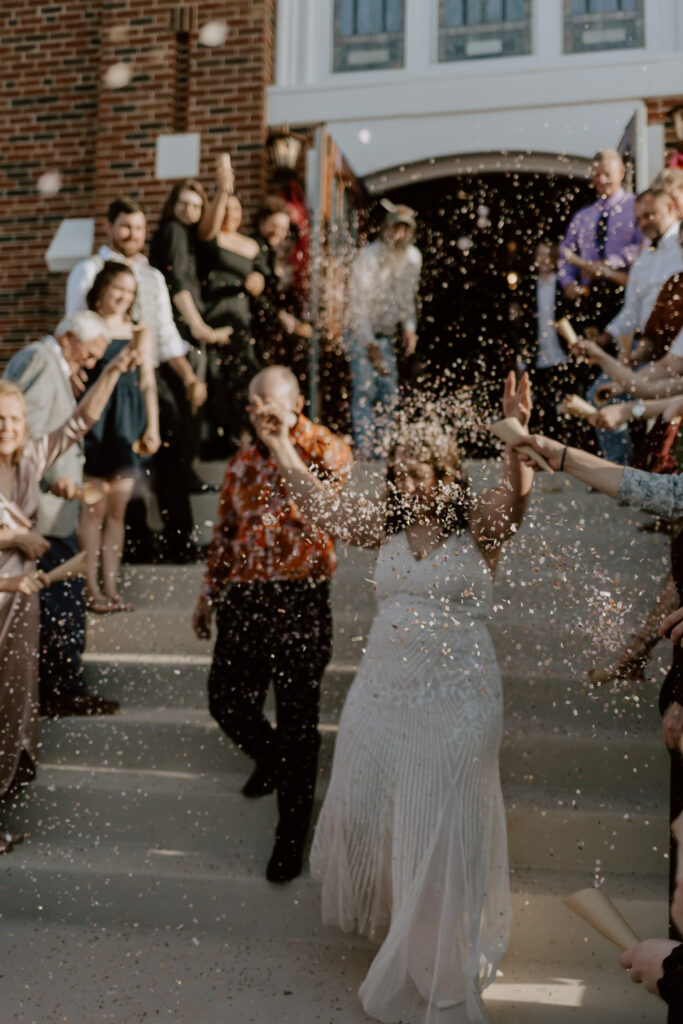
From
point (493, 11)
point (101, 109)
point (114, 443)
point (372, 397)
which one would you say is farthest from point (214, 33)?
point (114, 443)

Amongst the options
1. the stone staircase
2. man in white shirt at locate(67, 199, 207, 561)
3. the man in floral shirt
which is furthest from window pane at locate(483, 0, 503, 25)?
the man in floral shirt

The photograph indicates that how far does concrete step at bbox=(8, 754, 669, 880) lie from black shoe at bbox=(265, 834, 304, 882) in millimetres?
134

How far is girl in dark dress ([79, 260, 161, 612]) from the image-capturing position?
4.27 metres

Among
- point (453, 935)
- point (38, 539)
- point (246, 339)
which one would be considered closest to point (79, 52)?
point (246, 339)

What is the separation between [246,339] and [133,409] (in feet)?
4.24

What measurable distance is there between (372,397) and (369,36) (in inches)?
127

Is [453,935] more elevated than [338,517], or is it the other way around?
[338,517]

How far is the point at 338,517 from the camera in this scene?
253 centimetres

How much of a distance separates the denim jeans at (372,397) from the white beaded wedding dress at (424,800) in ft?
11.4

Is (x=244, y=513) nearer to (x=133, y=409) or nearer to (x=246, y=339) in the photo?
(x=133, y=409)

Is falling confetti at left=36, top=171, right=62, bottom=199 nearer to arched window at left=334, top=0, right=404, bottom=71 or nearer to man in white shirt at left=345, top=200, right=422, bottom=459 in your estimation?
arched window at left=334, top=0, right=404, bottom=71

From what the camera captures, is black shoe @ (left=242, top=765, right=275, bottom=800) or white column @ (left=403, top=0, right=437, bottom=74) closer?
black shoe @ (left=242, top=765, right=275, bottom=800)

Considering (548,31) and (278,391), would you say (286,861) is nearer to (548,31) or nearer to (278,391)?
(278,391)

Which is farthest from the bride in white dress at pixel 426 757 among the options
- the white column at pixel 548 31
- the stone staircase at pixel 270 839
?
the white column at pixel 548 31
